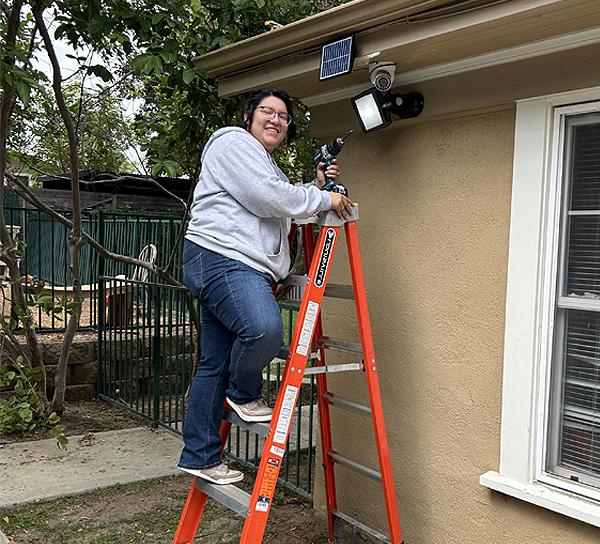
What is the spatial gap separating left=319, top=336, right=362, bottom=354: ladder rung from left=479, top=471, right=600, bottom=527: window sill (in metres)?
0.81

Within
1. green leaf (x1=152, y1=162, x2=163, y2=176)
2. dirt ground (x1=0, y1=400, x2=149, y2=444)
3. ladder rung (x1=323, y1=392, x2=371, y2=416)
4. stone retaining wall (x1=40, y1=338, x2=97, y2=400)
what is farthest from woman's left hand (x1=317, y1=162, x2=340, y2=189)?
stone retaining wall (x1=40, y1=338, x2=97, y2=400)

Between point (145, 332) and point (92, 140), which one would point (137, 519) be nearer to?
point (145, 332)

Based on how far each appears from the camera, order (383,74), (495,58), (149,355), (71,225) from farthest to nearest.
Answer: (149,355) < (71,225) < (383,74) < (495,58)

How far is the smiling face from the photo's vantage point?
3135mm

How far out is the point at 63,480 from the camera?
15.7 ft

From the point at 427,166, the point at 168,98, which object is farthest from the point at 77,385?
the point at 427,166

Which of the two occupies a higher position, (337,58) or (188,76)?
(188,76)

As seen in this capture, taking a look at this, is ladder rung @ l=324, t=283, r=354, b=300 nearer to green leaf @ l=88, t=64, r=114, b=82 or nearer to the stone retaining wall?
green leaf @ l=88, t=64, r=114, b=82

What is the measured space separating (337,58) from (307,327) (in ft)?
3.95

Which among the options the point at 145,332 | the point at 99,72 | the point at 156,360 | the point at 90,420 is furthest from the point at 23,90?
the point at 90,420

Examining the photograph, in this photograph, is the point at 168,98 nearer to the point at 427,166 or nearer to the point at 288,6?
the point at 288,6

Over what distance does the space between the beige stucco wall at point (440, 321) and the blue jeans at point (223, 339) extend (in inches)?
30.0

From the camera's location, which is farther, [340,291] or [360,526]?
[360,526]

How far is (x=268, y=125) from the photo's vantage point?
3.14m
